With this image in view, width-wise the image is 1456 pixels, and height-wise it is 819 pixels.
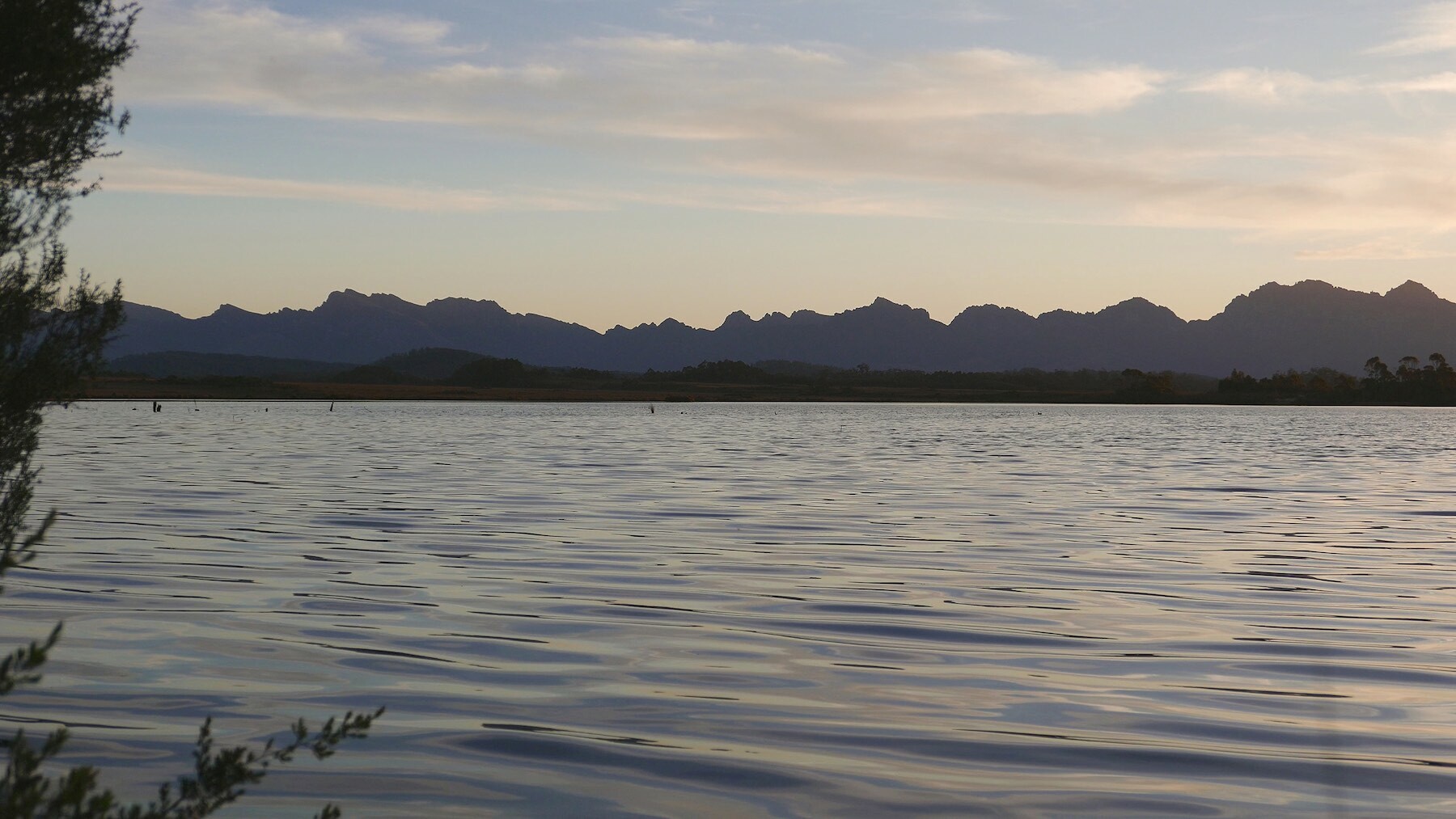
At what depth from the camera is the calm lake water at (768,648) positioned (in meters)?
9.34

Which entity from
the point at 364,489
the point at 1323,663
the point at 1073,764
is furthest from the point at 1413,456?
the point at 1073,764

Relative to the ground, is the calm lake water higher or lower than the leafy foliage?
lower

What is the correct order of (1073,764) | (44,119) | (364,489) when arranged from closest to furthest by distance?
(1073,764)
(44,119)
(364,489)

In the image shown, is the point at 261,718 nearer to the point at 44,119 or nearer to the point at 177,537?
the point at 44,119

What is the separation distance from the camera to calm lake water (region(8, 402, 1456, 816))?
9.34m

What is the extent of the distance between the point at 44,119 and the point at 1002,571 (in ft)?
46.9

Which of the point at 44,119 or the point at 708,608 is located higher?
the point at 44,119

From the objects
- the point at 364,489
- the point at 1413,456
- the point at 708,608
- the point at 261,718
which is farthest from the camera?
the point at 1413,456

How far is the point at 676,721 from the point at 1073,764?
10.7 feet

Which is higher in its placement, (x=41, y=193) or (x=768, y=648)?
(x=41, y=193)

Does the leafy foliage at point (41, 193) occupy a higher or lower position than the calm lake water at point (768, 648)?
higher

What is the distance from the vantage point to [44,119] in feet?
Answer: 42.9

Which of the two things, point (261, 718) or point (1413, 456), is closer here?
point (261, 718)

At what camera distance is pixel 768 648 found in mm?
14211
